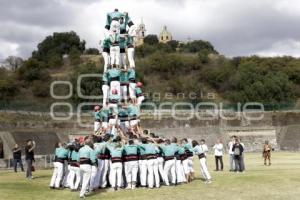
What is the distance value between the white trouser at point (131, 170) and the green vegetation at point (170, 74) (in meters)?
55.6

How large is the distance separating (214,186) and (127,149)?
383cm

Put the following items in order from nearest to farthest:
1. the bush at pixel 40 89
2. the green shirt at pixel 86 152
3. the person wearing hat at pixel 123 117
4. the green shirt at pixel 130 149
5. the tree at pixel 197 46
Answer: the green shirt at pixel 86 152 → the green shirt at pixel 130 149 → the person wearing hat at pixel 123 117 → the bush at pixel 40 89 → the tree at pixel 197 46

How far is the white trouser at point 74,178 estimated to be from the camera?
19109mm

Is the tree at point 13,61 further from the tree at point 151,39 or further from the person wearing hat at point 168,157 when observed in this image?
the person wearing hat at point 168,157

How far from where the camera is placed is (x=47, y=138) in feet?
177

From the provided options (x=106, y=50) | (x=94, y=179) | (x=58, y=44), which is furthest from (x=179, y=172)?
(x=58, y=44)

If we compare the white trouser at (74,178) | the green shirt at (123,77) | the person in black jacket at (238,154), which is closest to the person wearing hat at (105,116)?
the green shirt at (123,77)

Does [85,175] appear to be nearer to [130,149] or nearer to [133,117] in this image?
[130,149]

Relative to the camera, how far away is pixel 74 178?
19641 mm

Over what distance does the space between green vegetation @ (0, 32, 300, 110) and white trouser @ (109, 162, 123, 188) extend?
55.7m

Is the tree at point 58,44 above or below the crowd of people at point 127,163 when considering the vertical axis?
above

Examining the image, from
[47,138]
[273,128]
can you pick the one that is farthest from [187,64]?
[47,138]

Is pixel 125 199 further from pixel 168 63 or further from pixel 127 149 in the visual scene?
pixel 168 63

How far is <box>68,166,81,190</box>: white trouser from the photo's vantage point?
62.7ft
